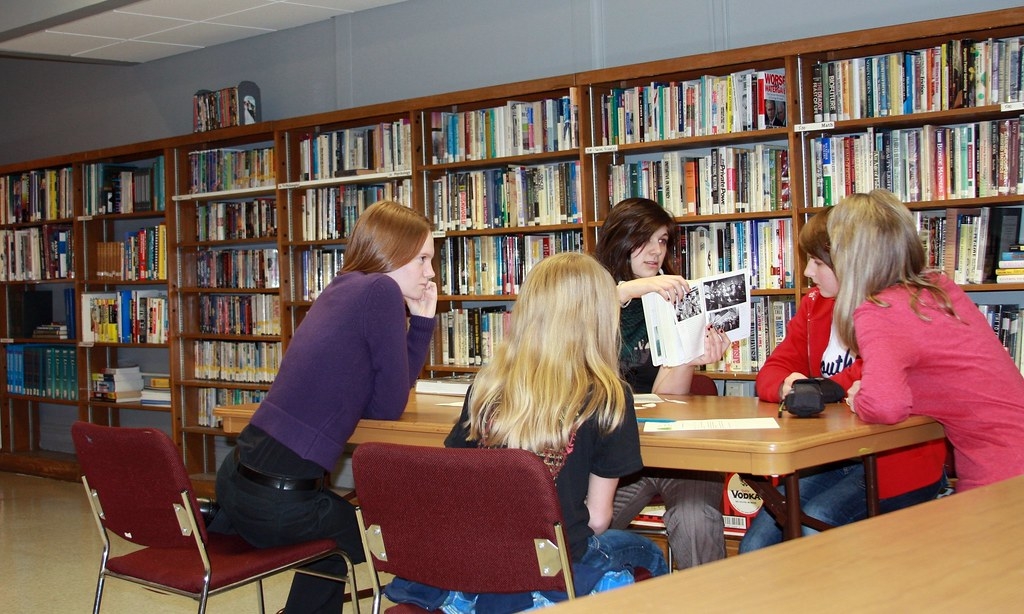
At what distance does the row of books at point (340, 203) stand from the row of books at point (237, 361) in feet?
2.32

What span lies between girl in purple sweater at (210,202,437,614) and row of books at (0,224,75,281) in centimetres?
468

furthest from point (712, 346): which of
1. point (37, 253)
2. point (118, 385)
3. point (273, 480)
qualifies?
point (37, 253)

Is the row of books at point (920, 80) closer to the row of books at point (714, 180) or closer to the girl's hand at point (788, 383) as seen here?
the row of books at point (714, 180)

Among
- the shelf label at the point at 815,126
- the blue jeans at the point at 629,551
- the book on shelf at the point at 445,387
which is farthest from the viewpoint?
the shelf label at the point at 815,126

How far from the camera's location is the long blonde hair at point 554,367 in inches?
75.2

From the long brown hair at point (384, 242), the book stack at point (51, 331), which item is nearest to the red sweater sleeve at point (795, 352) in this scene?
the long brown hair at point (384, 242)

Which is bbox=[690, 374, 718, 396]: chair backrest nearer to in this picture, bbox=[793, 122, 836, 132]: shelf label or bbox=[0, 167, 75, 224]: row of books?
bbox=[793, 122, 836, 132]: shelf label

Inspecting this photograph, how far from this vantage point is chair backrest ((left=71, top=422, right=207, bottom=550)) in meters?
2.21

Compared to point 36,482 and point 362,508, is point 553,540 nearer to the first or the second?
point 362,508

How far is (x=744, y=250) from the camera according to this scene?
13.5 feet

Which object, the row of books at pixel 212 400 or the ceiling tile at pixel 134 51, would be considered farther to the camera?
the ceiling tile at pixel 134 51

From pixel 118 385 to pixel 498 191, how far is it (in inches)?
119

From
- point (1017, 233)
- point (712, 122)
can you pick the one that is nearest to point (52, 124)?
point (712, 122)

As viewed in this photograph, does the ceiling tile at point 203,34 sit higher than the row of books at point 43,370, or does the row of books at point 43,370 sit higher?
the ceiling tile at point 203,34
